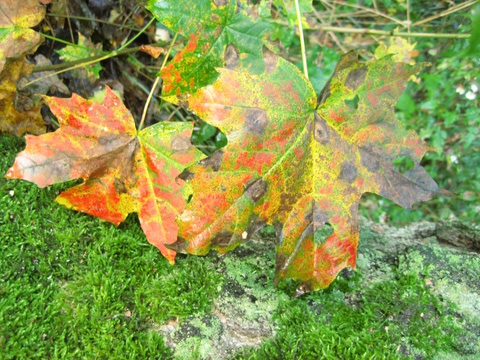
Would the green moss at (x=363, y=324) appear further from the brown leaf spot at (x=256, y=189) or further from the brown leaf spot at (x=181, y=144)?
the brown leaf spot at (x=181, y=144)

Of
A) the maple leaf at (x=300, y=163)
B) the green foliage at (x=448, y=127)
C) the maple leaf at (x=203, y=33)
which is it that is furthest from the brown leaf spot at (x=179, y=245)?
the green foliage at (x=448, y=127)

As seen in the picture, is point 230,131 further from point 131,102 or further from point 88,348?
point 131,102

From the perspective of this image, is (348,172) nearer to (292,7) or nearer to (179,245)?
(179,245)

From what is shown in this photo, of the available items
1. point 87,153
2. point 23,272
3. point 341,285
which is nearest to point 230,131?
point 87,153

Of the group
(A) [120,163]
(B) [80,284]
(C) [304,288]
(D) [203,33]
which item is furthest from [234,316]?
(D) [203,33]

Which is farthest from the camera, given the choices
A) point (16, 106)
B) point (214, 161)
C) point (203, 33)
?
point (16, 106)

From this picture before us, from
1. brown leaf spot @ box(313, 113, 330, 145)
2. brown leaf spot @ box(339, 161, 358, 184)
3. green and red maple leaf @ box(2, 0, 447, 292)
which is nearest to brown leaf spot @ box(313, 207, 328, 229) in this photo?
green and red maple leaf @ box(2, 0, 447, 292)

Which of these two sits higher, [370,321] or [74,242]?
[370,321]

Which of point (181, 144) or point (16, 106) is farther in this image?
point (16, 106)
